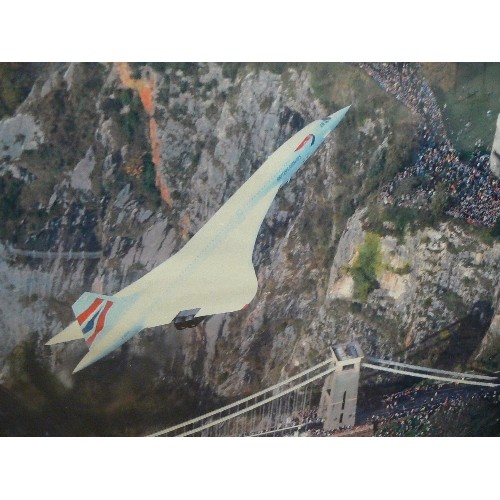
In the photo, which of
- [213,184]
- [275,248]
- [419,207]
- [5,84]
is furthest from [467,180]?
[5,84]

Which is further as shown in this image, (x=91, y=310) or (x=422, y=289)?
(x=422, y=289)

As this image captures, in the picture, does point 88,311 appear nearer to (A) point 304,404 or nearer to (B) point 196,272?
(B) point 196,272

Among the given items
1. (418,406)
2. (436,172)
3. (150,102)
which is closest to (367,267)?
(436,172)

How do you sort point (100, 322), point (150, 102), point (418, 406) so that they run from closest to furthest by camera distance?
point (150, 102) < point (100, 322) < point (418, 406)

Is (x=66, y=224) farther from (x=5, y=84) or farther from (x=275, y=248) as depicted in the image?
(x=275, y=248)

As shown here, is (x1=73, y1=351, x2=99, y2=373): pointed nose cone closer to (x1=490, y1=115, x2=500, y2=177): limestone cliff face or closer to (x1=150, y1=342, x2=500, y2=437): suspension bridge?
(x1=150, y1=342, x2=500, y2=437): suspension bridge

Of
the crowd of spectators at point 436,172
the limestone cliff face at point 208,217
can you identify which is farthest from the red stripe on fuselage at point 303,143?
the crowd of spectators at point 436,172
